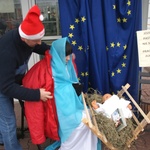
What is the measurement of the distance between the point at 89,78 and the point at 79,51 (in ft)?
1.24

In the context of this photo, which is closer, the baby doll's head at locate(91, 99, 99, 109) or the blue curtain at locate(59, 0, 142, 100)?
the baby doll's head at locate(91, 99, 99, 109)

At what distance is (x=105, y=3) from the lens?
7.64 ft

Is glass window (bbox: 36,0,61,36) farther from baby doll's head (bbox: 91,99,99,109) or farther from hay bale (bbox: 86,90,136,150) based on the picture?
hay bale (bbox: 86,90,136,150)

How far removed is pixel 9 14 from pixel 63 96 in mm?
1733

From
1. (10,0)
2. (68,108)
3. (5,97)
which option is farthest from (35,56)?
(68,108)

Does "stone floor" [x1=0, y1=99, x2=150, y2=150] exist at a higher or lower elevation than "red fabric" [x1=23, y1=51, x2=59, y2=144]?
lower

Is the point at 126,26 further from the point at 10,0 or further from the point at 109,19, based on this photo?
the point at 10,0

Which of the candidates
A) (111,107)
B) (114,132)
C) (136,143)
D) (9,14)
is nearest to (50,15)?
(9,14)

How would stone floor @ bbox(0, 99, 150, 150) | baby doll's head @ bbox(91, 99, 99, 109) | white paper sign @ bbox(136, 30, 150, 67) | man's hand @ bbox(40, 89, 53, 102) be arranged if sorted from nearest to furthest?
man's hand @ bbox(40, 89, 53, 102) < baby doll's head @ bbox(91, 99, 99, 109) < white paper sign @ bbox(136, 30, 150, 67) < stone floor @ bbox(0, 99, 150, 150)

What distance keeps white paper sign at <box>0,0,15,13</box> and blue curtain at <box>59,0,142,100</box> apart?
97 centimetres

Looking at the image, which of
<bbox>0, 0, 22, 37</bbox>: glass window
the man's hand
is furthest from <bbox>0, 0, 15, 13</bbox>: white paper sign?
the man's hand

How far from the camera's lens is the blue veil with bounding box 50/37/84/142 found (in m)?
1.92

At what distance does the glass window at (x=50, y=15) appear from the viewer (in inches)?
117

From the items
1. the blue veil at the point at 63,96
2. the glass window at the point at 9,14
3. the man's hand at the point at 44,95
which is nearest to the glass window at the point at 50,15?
the glass window at the point at 9,14
